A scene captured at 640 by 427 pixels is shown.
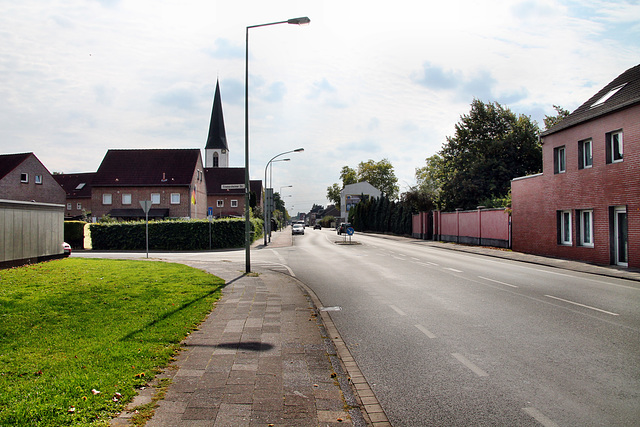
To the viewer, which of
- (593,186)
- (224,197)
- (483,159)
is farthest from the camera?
(224,197)

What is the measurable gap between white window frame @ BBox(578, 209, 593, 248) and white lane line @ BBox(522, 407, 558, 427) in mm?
18082

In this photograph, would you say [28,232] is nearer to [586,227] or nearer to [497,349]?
[497,349]

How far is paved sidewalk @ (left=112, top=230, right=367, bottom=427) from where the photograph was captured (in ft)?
12.8

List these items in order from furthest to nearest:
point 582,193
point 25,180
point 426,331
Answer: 1. point 25,180
2. point 582,193
3. point 426,331

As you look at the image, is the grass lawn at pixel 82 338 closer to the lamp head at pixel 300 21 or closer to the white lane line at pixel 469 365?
the white lane line at pixel 469 365

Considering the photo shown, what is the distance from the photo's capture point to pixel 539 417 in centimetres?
396

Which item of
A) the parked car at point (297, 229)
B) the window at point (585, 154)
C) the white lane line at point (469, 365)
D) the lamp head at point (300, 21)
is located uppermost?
the lamp head at point (300, 21)

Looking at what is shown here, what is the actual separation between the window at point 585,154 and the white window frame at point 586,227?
6.50ft

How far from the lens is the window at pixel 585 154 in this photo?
1991cm

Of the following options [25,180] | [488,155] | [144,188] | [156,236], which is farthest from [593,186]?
[25,180]

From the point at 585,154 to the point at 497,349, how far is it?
17393 mm

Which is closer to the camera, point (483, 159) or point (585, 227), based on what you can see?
point (585, 227)

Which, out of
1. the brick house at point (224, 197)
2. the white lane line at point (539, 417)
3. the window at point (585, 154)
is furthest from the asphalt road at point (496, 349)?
the brick house at point (224, 197)

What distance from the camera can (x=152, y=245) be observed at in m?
33.2
